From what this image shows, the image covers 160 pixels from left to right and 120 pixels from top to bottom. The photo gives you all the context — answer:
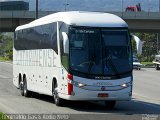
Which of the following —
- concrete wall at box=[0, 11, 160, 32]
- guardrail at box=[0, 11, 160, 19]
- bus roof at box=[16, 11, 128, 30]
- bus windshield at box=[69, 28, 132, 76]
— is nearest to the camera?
bus windshield at box=[69, 28, 132, 76]

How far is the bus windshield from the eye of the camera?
17.8 meters

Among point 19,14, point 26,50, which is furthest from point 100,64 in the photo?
point 19,14

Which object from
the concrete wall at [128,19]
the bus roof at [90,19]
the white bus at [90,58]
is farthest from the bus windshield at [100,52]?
the concrete wall at [128,19]

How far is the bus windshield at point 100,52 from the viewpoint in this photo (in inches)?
699

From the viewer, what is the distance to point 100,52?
17953mm

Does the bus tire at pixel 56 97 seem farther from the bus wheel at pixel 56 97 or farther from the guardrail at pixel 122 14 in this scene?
the guardrail at pixel 122 14

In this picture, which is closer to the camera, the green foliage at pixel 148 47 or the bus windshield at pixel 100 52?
the bus windshield at pixel 100 52

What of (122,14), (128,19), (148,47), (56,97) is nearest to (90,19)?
(56,97)

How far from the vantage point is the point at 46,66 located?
20.6 metres

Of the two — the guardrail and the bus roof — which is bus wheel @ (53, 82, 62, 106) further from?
the guardrail

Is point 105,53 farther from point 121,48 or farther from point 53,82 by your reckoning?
point 53,82

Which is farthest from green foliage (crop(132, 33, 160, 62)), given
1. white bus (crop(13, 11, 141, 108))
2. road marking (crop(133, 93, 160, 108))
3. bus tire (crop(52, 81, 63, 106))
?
white bus (crop(13, 11, 141, 108))

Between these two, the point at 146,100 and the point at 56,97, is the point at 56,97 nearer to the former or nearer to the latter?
the point at 56,97

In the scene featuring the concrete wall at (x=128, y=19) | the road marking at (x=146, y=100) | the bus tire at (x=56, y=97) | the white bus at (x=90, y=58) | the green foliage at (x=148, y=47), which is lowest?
the green foliage at (x=148, y=47)
